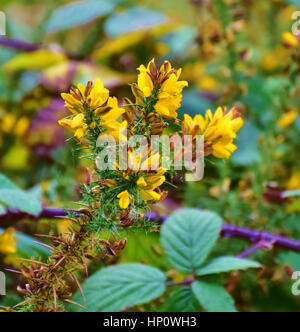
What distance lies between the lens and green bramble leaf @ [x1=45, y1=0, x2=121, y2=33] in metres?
0.77

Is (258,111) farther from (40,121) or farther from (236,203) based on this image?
(40,121)

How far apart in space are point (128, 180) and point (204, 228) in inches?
7.4

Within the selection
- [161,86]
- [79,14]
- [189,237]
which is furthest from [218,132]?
[79,14]

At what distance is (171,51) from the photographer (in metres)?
0.80

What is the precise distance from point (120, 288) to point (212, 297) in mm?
84

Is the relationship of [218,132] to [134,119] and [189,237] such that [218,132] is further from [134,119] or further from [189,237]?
[189,237]

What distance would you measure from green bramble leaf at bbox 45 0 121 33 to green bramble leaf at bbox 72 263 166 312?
1.83 feet

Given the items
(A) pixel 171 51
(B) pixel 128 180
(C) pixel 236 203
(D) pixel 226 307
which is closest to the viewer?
(B) pixel 128 180

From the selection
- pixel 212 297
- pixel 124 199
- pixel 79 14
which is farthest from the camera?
pixel 79 14

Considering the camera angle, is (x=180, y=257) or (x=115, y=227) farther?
(x=180, y=257)

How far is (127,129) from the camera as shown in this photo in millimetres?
240

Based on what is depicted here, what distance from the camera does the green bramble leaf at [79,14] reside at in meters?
0.77

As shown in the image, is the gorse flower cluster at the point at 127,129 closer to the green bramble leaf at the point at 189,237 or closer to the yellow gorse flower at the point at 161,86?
the yellow gorse flower at the point at 161,86
